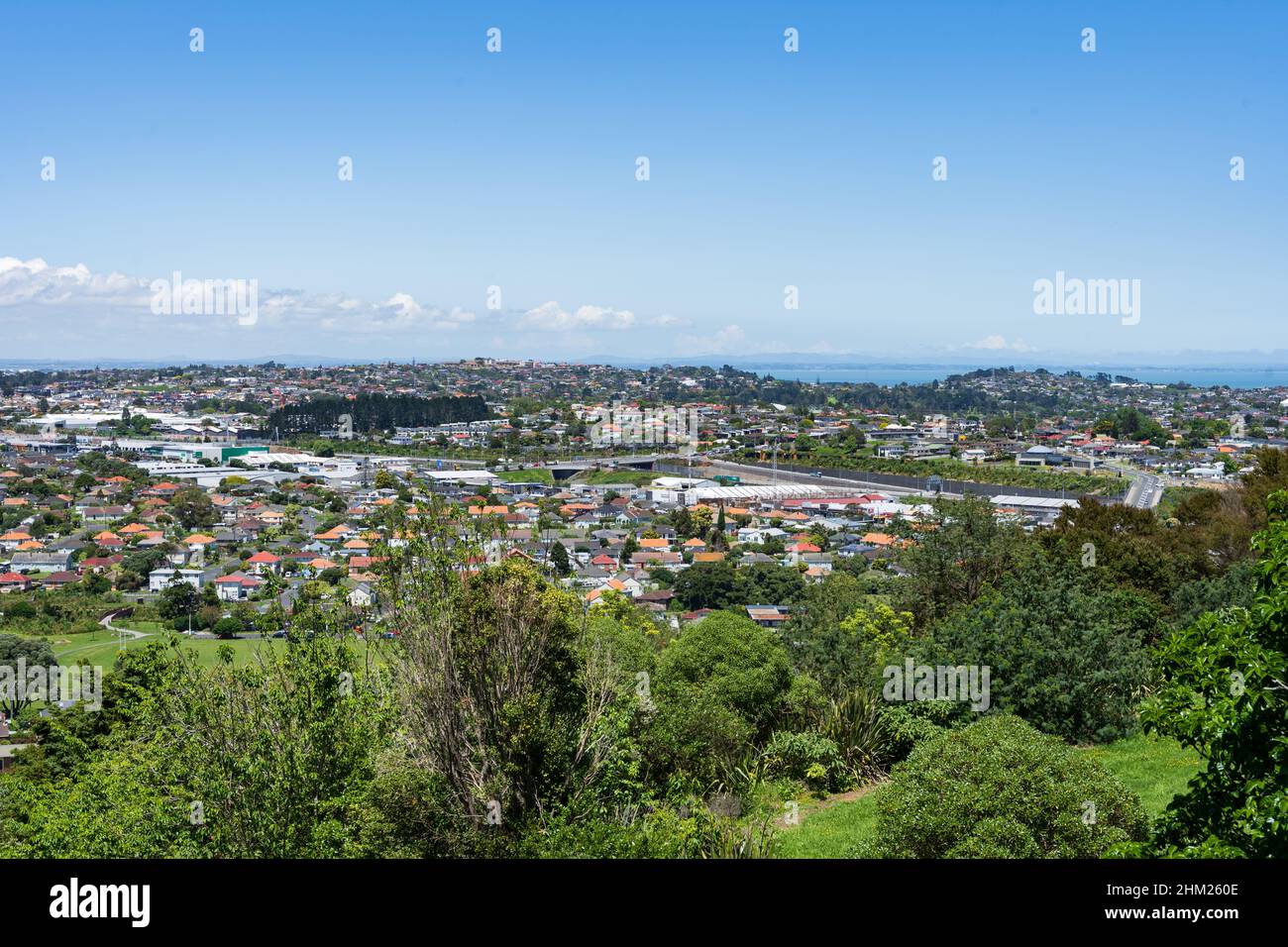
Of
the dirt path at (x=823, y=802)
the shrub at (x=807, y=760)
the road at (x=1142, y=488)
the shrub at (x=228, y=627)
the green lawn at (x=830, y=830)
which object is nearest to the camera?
the green lawn at (x=830, y=830)

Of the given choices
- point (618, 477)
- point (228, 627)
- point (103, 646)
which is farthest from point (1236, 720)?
point (618, 477)

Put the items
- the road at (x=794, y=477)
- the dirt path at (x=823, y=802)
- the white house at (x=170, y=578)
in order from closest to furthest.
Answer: the dirt path at (x=823, y=802), the white house at (x=170, y=578), the road at (x=794, y=477)

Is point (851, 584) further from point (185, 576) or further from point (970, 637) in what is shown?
point (185, 576)

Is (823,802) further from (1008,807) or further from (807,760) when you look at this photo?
(1008,807)

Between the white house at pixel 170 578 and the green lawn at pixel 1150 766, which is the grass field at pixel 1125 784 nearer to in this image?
the green lawn at pixel 1150 766

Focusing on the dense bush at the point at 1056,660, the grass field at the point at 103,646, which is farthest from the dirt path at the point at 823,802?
the grass field at the point at 103,646

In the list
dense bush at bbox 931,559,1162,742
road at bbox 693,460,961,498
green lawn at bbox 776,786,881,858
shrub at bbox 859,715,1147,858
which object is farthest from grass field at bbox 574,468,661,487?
shrub at bbox 859,715,1147,858
